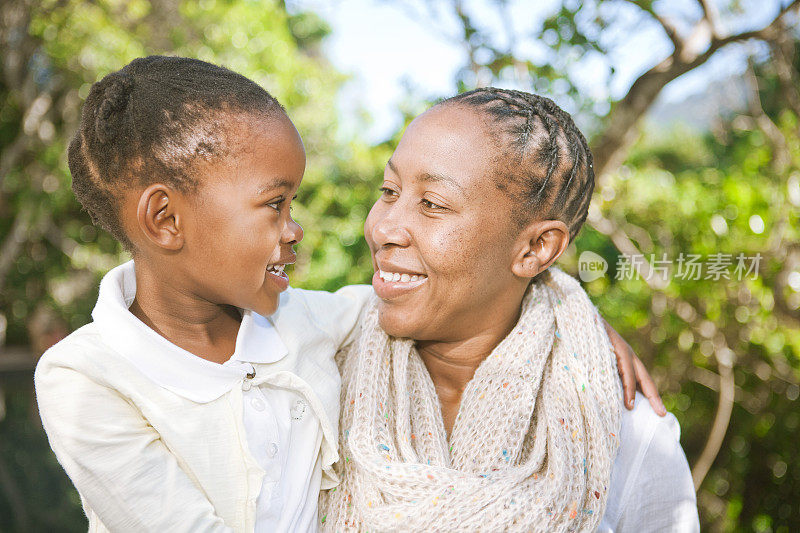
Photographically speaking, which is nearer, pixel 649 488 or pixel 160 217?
pixel 160 217

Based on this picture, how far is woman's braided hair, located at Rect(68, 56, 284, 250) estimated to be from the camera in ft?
5.30

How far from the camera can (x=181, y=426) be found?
1521mm

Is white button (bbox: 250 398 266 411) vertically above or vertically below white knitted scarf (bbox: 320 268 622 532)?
above

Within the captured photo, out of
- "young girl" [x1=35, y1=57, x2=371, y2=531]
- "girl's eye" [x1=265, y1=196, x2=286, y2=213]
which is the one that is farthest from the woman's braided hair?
"girl's eye" [x1=265, y1=196, x2=286, y2=213]

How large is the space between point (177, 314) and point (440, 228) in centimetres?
75

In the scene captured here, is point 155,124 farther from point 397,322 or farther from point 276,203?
point 397,322

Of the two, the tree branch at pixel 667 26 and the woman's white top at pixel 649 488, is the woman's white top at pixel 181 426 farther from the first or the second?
the tree branch at pixel 667 26

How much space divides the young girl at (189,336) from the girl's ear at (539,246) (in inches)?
26.1

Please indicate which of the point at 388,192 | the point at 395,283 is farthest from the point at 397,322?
the point at 388,192

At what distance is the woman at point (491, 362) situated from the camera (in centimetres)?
174

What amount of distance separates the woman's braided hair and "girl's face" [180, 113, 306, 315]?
4 centimetres

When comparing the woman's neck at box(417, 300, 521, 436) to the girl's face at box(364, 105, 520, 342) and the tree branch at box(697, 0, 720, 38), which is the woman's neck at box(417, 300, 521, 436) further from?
the tree branch at box(697, 0, 720, 38)

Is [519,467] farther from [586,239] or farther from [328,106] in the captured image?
[328,106]

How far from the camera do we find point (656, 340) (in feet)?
13.9
